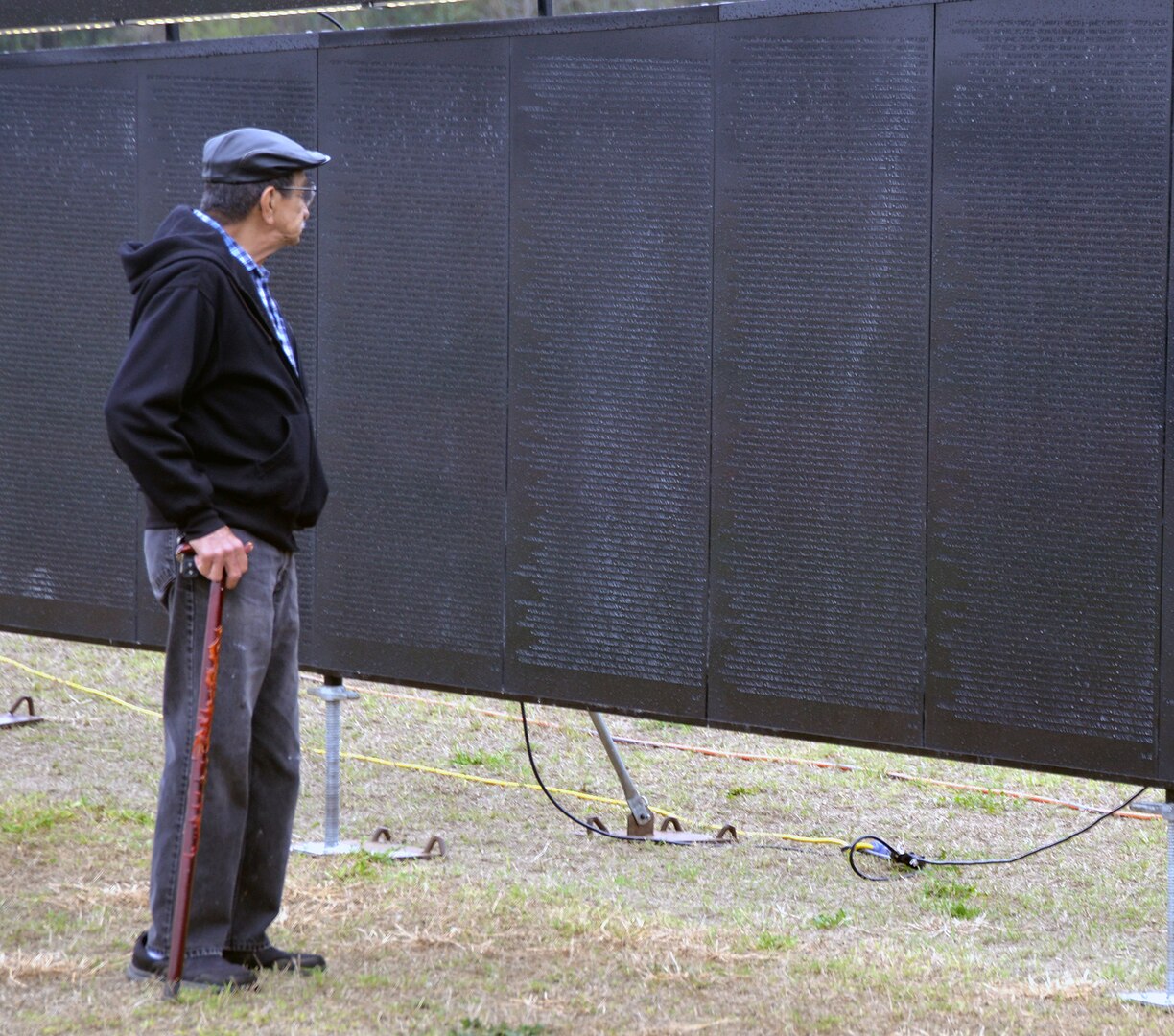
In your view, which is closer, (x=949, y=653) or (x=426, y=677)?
(x=949, y=653)

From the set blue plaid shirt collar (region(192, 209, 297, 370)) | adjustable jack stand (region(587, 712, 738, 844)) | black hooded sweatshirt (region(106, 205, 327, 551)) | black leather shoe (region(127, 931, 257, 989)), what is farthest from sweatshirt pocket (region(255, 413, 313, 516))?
adjustable jack stand (region(587, 712, 738, 844))

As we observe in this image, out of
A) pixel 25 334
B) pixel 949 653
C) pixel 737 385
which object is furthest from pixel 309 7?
pixel 949 653

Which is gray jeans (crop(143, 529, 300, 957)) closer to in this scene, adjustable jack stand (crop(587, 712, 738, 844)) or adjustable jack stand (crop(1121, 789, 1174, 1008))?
adjustable jack stand (crop(1121, 789, 1174, 1008))

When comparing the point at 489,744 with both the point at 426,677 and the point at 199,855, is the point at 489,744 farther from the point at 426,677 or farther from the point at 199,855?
the point at 199,855

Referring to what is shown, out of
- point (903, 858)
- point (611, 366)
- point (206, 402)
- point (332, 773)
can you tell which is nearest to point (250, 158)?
point (206, 402)

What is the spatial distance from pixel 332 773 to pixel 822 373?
185 centimetres

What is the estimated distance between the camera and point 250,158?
326 centimetres

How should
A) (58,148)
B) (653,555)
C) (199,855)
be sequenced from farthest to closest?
1. (58,148)
2. (653,555)
3. (199,855)

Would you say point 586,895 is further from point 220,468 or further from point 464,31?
point 464,31

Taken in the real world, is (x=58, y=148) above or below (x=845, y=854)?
above

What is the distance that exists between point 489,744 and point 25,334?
8.83 ft

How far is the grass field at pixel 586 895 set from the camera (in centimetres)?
335

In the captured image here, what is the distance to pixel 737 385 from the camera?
4.29 metres

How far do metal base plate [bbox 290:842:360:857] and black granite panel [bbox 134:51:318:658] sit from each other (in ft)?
1.98
